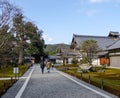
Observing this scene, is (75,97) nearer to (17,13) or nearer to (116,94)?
(116,94)

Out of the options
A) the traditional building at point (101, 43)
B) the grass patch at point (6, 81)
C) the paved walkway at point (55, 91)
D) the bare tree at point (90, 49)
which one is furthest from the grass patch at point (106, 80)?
the traditional building at point (101, 43)

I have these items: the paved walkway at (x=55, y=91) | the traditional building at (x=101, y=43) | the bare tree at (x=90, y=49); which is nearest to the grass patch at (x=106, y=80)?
the paved walkway at (x=55, y=91)

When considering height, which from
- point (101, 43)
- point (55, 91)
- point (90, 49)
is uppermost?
point (101, 43)

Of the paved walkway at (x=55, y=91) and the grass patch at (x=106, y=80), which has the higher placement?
the grass patch at (x=106, y=80)

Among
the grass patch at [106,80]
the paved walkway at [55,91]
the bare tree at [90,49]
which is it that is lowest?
the paved walkway at [55,91]

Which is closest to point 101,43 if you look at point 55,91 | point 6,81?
point 6,81

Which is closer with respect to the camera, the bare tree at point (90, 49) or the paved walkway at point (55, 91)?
the paved walkway at point (55, 91)

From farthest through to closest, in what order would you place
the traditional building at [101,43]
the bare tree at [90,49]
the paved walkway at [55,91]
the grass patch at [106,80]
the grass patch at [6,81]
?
the traditional building at [101,43]
the bare tree at [90,49]
the grass patch at [6,81]
the grass patch at [106,80]
the paved walkway at [55,91]

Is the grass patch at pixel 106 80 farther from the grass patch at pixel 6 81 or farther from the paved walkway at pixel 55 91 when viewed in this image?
the grass patch at pixel 6 81

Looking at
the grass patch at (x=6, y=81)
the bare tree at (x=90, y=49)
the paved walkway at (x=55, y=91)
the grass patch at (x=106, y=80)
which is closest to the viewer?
the paved walkway at (x=55, y=91)

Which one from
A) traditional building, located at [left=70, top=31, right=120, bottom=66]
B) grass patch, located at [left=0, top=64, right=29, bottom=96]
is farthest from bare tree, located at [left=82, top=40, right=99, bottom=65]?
grass patch, located at [left=0, top=64, right=29, bottom=96]

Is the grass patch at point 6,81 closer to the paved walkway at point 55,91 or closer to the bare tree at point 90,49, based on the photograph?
the paved walkway at point 55,91

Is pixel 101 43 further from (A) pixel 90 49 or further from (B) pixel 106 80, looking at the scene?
(B) pixel 106 80

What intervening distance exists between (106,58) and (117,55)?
→ 21.9 feet
